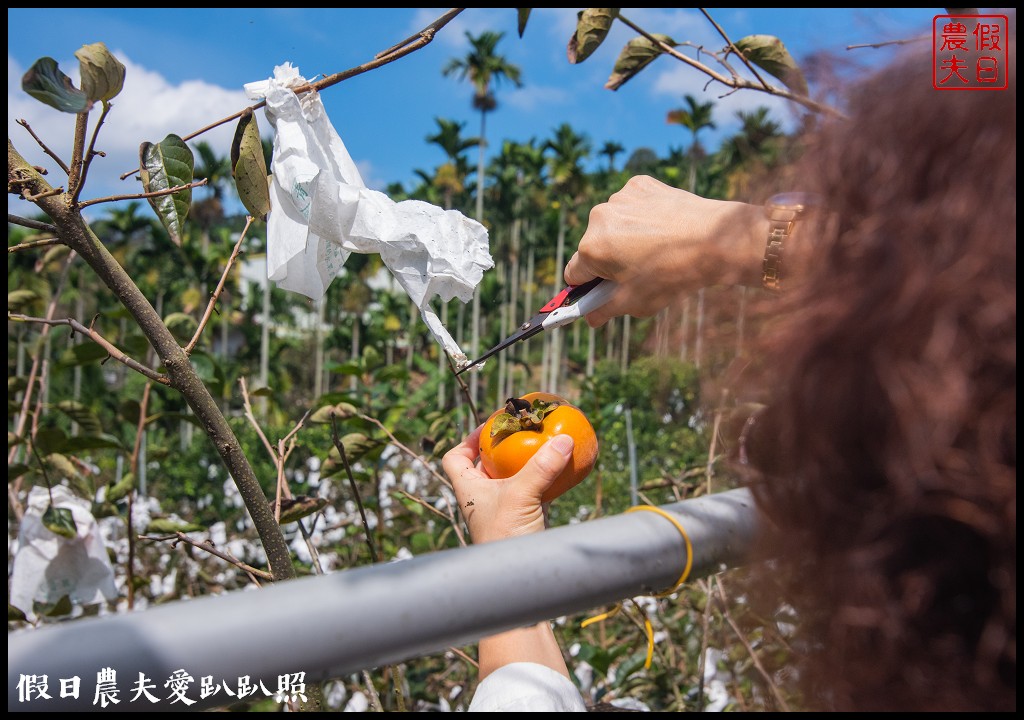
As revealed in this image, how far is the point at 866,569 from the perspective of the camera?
0.55 m

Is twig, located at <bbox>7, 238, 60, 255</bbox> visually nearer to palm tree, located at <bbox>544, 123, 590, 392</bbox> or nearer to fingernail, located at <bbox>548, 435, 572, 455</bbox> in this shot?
fingernail, located at <bbox>548, 435, 572, 455</bbox>

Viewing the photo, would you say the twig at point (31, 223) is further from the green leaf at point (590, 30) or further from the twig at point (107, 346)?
the green leaf at point (590, 30)

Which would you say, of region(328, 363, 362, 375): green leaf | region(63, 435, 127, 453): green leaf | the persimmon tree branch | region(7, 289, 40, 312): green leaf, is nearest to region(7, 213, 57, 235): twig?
the persimmon tree branch

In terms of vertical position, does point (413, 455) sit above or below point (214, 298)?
below

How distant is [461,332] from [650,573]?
97.6 feet

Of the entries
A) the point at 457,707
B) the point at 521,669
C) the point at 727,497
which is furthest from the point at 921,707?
the point at 457,707

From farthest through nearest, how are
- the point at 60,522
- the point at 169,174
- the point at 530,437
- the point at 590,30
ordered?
the point at 60,522, the point at 590,30, the point at 530,437, the point at 169,174

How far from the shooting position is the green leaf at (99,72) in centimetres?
80

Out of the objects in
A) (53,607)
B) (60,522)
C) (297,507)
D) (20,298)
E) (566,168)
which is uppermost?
(566,168)

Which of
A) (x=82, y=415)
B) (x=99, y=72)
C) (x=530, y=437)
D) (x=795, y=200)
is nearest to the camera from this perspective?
(x=795, y=200)

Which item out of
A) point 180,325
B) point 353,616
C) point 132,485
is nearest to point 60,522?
point 132,485

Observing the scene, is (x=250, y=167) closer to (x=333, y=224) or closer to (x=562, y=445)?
(x=333, y=224)

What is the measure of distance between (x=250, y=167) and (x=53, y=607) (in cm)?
151

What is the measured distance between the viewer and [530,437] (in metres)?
1.17
